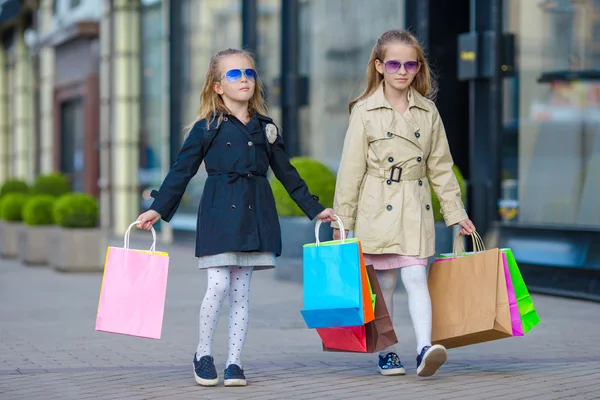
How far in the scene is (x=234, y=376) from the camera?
18.5 feet

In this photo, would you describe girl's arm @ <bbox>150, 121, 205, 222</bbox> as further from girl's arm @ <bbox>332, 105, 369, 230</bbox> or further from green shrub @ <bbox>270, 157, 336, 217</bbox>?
green shrub @ <bbox>270, 157, 336, 217</bbox>

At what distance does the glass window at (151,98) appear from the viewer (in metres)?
21.7

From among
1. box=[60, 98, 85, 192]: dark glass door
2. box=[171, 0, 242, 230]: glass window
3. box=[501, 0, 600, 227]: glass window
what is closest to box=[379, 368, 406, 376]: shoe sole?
box=[501, 0, 600, 227]: glass window

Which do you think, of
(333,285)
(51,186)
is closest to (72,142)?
(51,186)

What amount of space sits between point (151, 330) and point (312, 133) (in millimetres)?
10235

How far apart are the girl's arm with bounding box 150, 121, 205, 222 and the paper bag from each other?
140 centimetres

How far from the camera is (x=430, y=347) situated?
5633 mm

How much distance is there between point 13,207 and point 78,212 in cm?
342

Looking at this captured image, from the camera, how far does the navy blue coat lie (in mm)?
5602

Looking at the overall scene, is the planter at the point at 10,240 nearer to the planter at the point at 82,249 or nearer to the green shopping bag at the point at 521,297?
the planter at the point at 82,249

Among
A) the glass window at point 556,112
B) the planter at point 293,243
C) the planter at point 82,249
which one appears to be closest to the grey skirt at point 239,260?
the glass window at point 556,112

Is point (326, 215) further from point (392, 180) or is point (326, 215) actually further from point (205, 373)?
point (205, 373)

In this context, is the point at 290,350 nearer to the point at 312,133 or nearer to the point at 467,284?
the point at 467,284

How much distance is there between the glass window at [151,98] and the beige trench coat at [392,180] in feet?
52.1
